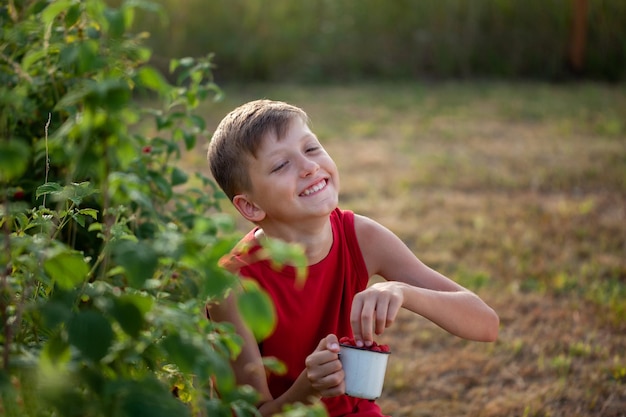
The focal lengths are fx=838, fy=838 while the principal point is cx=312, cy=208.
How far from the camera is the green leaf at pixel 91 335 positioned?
3.49ft

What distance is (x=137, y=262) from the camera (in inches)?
39.8

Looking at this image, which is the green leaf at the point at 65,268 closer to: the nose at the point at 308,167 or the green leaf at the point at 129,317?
the green leaf at the point at 129,317

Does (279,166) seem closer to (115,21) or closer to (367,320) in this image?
(367,320)

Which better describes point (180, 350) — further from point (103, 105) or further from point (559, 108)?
point (559, 108)

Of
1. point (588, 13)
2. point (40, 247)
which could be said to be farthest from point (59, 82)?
point (588, 13)

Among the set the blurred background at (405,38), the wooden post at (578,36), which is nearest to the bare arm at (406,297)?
the blurred background at (405,38)

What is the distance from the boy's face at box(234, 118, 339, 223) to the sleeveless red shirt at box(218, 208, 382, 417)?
4.4 inches

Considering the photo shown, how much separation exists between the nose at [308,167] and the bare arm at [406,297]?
0.92 ft

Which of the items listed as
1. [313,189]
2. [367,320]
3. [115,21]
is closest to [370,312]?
[367,320]

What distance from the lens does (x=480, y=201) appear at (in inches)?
208

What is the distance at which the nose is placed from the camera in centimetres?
198

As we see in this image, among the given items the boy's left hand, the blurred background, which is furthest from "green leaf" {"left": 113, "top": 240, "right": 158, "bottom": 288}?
the blurred background

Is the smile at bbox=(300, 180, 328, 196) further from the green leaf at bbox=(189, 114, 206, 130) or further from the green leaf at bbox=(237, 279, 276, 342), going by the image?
the green leaf at bbox=(237, 279, 276, 342)

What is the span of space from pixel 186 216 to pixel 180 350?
5.15 ft
